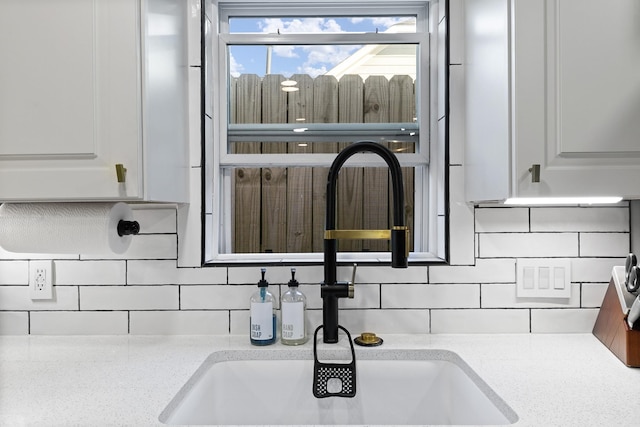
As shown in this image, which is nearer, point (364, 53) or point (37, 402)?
point (37, 402)

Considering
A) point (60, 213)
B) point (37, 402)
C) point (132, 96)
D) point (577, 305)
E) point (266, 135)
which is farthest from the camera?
point (266, 135)

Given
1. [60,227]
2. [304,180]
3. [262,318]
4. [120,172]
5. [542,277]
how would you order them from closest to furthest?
1. [120,172]
2. [60,227]
3. [262,318]
4. [542,277]
5. [304,180]

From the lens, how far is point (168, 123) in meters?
1.28

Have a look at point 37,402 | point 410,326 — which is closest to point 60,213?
point 37,402

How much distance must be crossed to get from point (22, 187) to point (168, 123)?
0.39 metres

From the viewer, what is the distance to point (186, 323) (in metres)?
1.46

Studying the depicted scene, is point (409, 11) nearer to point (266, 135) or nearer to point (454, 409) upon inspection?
point (266, 135)

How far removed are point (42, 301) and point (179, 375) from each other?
67cm

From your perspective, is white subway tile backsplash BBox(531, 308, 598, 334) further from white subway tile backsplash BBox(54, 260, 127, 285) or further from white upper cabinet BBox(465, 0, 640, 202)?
white subway tile backsplash BBox(54, 260, 127, 285)

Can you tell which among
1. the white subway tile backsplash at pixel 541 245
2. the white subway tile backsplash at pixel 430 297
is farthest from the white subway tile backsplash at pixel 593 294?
the white subway tile backsplash at pixel 430 297

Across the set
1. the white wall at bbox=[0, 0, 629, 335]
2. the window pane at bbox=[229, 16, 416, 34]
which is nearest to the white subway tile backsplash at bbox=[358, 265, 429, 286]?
the white wall at bbox=[0, 0, 629, 335]

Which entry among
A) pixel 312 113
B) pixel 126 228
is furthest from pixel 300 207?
pixel 126 228

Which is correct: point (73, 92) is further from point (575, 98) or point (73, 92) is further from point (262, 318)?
point (575, 98)

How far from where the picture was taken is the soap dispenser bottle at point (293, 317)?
133cm
